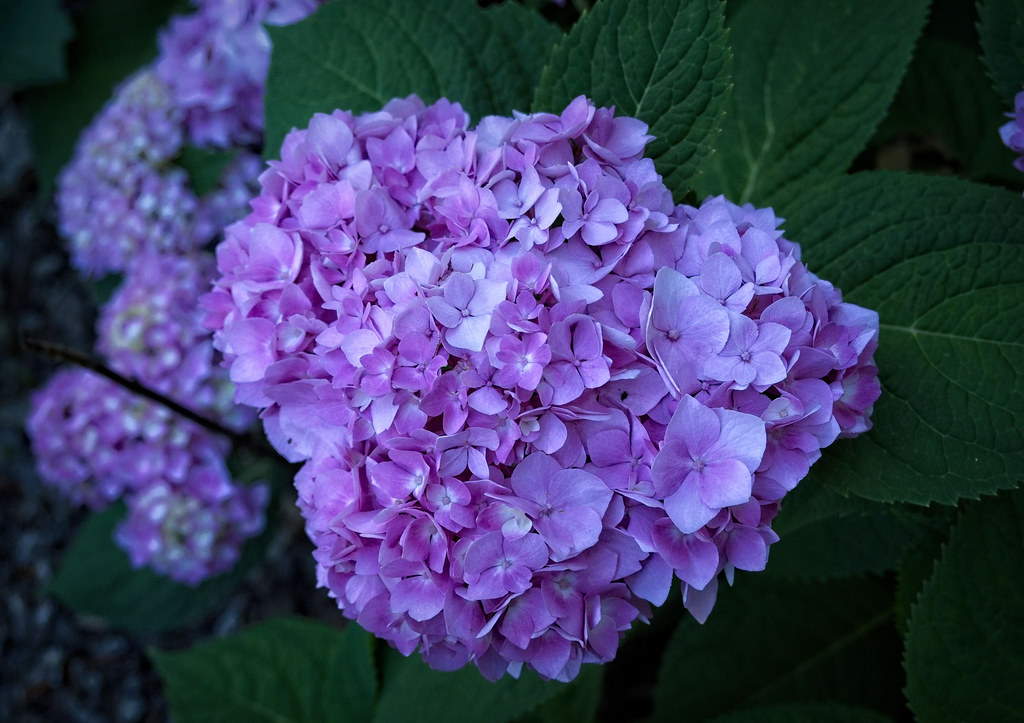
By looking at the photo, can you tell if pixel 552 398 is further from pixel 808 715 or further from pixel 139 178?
pixel 139 178

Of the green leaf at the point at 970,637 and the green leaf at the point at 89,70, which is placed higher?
the green leaf at the point at 970,637

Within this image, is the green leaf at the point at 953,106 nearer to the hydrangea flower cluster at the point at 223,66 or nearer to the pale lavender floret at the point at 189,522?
the hydrangea flower cluster at the point at 223,66

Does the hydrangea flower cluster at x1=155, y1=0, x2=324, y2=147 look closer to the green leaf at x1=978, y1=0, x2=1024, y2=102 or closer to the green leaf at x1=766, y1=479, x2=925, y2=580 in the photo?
the green leaf at x1=978, y1=0, x2=1024, y2=102

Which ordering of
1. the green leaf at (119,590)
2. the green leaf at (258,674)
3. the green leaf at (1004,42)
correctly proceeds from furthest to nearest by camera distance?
1. the green leaf at (119,590)
2. the green leaf at (258,674)
3. the green leaf at (1004,42)

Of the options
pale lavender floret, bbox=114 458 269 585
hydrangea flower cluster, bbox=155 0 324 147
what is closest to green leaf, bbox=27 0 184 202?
hydrangea flower cluster, bbox=155 0 324 147

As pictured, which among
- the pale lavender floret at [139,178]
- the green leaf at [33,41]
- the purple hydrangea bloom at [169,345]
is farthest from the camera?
the green leaf at [33,41]

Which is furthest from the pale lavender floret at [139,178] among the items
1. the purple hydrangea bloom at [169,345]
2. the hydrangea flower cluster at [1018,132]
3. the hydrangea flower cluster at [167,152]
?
the hydrangea flower cluster at [1018,132]

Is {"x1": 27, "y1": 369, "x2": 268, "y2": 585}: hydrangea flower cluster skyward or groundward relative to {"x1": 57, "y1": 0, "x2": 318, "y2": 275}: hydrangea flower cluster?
groundward
